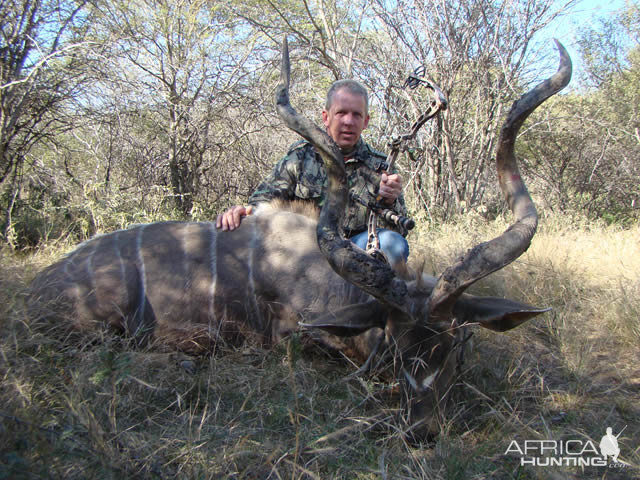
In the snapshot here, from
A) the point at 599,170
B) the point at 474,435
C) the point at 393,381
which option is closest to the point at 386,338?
the point at 393,381

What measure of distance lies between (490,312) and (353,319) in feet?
1.85

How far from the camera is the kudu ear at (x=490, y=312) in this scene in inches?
80.0

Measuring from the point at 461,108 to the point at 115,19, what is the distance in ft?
13.1

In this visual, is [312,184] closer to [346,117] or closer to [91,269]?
[346,117]

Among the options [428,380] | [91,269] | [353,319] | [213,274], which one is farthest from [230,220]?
[428,380]

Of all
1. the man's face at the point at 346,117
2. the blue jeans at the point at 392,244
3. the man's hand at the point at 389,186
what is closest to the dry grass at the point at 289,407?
the blue jeans at the point at 392,244

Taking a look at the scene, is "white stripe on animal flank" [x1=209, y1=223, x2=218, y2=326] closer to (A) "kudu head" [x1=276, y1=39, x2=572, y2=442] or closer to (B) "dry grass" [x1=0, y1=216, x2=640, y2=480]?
(B) "dry grass" [x1=0, y1=216, x2=640, y2=480]

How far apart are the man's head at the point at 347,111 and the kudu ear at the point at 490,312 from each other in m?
1.51

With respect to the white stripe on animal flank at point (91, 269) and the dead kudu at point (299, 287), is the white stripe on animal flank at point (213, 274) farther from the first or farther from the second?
the white stripe on animal flank at point (91, 269)

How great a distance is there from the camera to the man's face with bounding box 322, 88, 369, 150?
3167 millimetres

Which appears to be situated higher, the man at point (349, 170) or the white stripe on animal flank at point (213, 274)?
the man at point (349, 170)

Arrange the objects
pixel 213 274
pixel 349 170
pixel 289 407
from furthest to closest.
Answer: pixel 349 170
pixel 213 274
pixel 289 407

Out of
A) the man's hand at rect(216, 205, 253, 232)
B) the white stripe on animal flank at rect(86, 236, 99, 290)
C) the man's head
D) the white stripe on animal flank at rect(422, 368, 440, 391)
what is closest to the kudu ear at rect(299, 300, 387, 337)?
the white stripe on animal flank at rect(422, 368, 440, 391)

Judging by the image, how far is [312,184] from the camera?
130 inches
